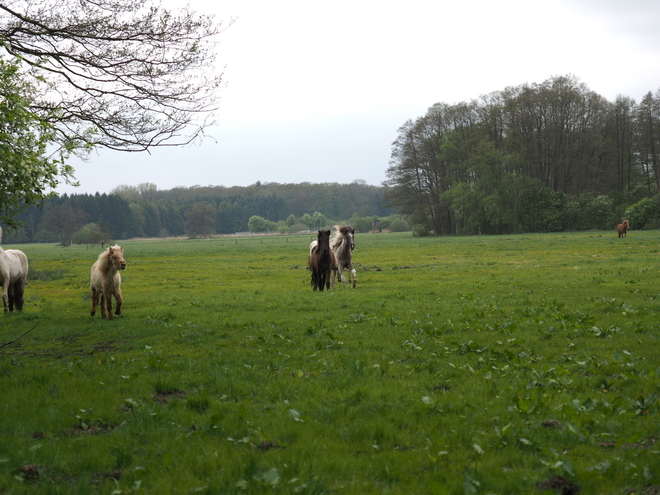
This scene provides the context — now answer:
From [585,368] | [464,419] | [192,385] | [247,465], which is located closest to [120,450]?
[247,465]

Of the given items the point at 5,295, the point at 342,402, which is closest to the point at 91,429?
the point at 342,402

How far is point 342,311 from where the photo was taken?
1520 cm

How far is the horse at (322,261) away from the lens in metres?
19.9

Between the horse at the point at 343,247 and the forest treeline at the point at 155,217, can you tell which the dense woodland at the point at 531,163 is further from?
the horse at the point at 343,247

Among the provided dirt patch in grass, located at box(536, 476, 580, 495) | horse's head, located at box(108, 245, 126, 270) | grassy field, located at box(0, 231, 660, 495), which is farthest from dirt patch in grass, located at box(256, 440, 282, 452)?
horse's head, located at box(108, 245, 126, 270)

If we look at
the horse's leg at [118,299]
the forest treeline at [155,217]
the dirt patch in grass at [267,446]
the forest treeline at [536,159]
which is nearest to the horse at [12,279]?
the horse's leg at [118,299]

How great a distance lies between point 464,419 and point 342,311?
9.17 m

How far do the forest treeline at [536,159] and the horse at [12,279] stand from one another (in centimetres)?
6877

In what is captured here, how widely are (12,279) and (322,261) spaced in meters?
10.4

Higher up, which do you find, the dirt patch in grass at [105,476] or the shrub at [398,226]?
the shrub at [398,226]

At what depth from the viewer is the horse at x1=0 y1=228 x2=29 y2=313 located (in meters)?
16.5

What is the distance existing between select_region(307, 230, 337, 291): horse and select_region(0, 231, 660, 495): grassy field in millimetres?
5274

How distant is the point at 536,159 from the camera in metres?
79.8

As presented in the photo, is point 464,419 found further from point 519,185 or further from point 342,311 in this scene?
point 519,185
